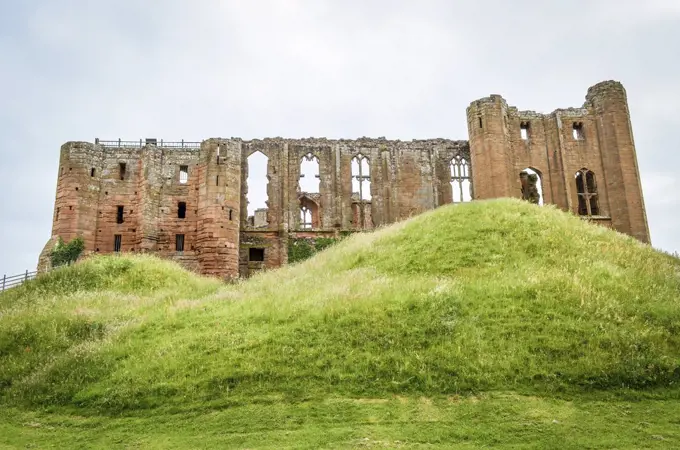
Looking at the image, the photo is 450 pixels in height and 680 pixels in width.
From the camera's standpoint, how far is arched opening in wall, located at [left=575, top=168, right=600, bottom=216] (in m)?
38.6

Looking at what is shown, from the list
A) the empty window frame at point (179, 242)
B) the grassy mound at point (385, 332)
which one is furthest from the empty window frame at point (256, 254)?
the grassy mound at point (385, 332)

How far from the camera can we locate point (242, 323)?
14.7 metres

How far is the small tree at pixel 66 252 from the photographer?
32.6 metres

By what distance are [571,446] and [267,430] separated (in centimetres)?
482

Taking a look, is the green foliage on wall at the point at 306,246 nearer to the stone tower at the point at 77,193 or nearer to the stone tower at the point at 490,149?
the stone tower at the point at 490,149

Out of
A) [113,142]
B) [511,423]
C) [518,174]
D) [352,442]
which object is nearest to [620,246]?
[511,423]

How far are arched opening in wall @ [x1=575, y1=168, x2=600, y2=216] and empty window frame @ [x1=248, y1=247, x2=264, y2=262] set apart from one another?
21.4 metres

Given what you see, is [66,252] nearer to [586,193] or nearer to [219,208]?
[219,208]

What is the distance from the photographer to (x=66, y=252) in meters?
33.0

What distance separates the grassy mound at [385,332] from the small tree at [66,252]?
12270mm

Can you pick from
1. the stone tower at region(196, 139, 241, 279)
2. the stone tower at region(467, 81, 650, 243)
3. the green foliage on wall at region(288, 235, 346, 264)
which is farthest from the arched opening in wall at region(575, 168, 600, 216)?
the stone tower at region(196, 139, 241, 279)

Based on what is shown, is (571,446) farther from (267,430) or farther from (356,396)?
(267,430)

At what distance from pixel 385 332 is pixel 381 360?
1.29 meters

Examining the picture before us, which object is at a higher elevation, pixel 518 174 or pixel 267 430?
pixel 518 174
